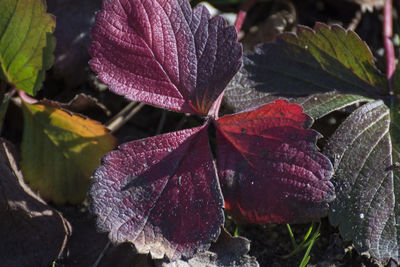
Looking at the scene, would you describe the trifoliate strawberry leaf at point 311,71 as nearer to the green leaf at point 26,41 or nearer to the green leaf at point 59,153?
the green leaf at point 59,153

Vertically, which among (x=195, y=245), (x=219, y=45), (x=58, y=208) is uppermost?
(x=219, y=45)

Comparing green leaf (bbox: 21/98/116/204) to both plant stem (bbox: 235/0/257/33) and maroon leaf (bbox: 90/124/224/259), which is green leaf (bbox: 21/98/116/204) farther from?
plant stem (bbox: 235/0/257/33)

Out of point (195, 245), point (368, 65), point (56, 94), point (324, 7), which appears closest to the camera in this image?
point (195, 245)

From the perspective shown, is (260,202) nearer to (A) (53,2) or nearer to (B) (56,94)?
(B) (56,94)

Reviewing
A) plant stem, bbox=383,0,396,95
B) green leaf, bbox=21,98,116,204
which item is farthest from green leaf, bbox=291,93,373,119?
green leaf, bbox=21,98,116,204

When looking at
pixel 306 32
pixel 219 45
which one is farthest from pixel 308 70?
pixel 219 45

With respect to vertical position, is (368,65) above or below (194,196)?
above
